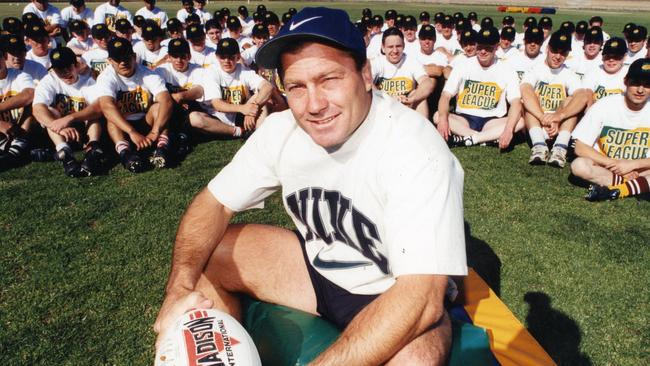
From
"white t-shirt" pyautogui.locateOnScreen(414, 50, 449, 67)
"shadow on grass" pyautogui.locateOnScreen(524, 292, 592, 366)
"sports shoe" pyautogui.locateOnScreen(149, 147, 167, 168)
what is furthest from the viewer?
"white t-shirt" pyautogui.locateOnScreen(414, 50, 449, 67)

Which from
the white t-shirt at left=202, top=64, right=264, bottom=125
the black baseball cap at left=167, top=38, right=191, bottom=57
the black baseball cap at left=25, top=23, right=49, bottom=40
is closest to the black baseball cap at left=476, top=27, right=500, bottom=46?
the white t-shirt at left=202, top=64, right=264, bottom=125

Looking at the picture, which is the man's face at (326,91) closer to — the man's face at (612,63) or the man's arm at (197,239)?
the man's arm at (197,239)

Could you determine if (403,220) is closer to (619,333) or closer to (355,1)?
(619,333)

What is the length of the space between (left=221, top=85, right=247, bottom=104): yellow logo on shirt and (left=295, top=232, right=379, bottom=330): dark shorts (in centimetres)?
548

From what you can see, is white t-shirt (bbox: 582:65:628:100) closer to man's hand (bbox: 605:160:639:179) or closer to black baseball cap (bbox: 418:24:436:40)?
man's hand (bbox: 605:160:639:179)

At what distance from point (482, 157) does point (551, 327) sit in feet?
12.3

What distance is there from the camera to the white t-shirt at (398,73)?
26.4 ft

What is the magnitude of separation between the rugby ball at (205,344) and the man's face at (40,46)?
8214mm

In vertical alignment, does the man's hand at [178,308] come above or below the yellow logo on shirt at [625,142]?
above

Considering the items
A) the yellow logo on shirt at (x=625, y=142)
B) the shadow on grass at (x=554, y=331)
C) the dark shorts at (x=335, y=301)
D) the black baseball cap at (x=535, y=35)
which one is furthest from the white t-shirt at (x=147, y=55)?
the shadow on grass at (x=554, y=331)

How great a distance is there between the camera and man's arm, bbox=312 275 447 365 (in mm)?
1954

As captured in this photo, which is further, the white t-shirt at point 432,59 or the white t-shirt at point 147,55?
the white t-shirt at point 147,55

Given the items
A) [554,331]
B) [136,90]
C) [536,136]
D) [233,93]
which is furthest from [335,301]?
[233,93]

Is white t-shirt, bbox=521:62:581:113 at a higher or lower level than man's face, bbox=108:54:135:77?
lower
